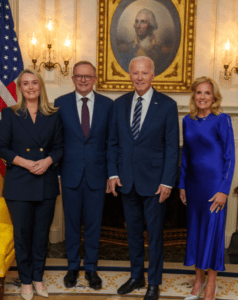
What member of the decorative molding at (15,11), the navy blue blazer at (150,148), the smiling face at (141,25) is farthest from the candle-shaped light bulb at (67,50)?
the navy blue blazer at (150,148)

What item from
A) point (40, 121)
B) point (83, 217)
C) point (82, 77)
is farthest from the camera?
point (83, 217)

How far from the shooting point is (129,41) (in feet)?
12.5

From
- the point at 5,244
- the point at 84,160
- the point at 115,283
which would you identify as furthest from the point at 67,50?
the point at 115,283

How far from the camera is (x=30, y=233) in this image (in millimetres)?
2512

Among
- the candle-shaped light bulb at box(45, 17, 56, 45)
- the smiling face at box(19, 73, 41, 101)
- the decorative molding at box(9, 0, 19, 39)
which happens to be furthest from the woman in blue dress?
the decorative molding at box(9, 0, 19, 39)

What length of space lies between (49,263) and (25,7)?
9.34 feet

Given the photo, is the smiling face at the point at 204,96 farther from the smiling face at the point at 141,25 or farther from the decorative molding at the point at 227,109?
the smiling face at the point at 141,25

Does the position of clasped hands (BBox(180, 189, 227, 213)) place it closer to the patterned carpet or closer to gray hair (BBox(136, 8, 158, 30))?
the patterned carpet

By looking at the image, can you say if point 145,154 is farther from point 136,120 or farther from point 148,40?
point 148,40

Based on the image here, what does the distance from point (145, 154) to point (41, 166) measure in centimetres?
77

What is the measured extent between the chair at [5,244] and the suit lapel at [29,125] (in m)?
0.79

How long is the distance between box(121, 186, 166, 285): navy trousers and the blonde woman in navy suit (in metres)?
0.61

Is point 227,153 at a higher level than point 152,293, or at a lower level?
higher

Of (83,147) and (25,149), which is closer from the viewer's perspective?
(25,149)
